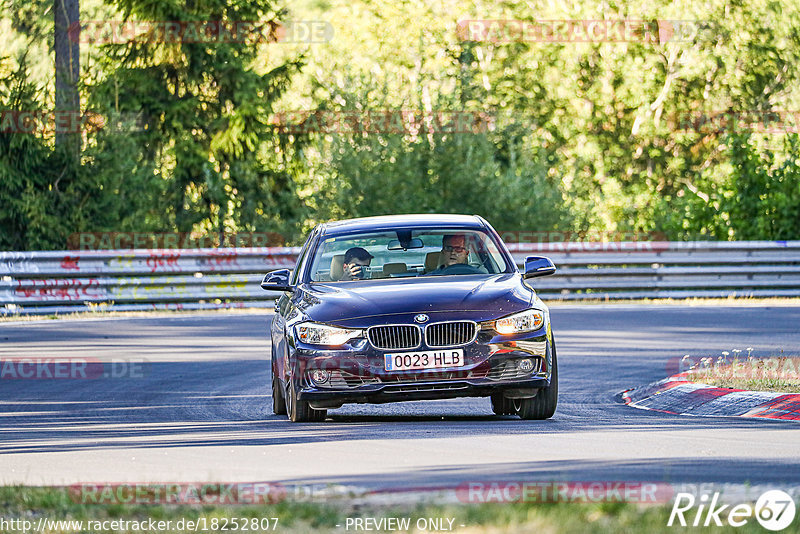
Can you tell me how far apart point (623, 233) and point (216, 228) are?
10.4 metres

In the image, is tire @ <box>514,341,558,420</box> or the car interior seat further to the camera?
the car interior seat

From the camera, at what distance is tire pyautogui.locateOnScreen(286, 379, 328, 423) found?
1125 centimetres

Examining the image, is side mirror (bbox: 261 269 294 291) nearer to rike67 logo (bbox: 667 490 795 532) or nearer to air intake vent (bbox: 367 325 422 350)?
air intake vent (bbox: 367 325 422 350)

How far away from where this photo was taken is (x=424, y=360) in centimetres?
1070

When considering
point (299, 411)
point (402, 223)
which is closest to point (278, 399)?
point (299, 411)

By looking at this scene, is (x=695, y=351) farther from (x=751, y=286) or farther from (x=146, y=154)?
(x=146, y=154)

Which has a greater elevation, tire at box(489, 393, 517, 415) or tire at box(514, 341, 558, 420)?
tire at box(514, 341, 558, 420)

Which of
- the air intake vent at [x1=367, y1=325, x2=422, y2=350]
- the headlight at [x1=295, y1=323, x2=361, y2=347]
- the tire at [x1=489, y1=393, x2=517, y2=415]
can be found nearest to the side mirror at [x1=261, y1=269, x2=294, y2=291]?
the headlight at [x1=295, y1=323, x2=361, y2=347]

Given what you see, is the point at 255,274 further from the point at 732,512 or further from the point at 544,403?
the point at 732,512

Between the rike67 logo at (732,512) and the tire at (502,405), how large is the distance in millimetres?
5027

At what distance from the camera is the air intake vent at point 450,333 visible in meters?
10.7

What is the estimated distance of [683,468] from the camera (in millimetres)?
8117

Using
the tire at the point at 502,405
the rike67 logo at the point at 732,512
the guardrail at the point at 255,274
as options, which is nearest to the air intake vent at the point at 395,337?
the tire at the point at 502,405

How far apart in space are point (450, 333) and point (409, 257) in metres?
1.46
